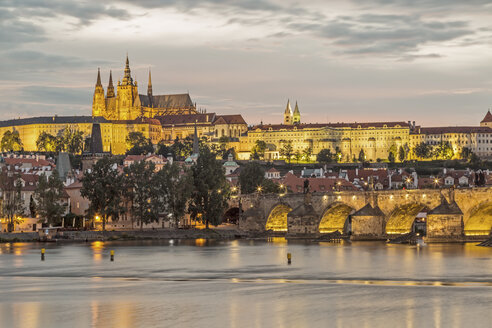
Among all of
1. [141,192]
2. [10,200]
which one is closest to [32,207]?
[10,200]

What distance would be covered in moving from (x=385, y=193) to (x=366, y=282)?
28.9 m

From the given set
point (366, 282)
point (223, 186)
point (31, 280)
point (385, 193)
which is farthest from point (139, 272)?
point (223, 186)

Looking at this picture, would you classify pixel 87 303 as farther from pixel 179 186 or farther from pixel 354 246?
pixel 179 186

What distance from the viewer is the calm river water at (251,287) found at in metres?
32.1

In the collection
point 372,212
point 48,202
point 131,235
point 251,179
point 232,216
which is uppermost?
point 251,179

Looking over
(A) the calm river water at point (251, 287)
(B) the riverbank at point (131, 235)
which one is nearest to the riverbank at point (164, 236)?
(B) the riverbank at point (131, 235)

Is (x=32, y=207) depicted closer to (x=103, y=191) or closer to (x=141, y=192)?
(x=103, y=191)

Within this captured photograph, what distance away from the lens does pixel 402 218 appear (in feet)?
244

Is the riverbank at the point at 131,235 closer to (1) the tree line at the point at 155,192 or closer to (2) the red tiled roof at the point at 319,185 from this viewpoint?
(1) the tree line at the point at 155,192

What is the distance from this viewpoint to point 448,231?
65750 millimetres

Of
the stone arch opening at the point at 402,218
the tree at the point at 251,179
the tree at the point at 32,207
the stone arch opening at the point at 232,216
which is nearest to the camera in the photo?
the stone arch opening at the point at 402,218

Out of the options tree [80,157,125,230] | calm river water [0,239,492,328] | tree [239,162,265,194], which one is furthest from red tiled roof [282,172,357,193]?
calm river water [0,239,492,328]

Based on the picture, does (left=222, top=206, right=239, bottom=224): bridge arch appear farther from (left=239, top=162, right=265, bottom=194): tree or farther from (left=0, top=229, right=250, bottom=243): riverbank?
(left=0, top=229, right=250, bottom=243): riverbank

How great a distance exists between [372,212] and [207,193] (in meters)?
18.3
